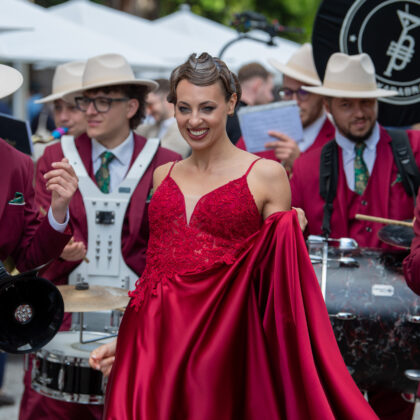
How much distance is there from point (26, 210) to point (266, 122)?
189 cm

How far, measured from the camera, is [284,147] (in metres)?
5.59

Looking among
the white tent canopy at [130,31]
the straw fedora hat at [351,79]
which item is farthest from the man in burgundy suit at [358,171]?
the white tent canopy at [130,31]

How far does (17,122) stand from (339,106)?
2.05 metres

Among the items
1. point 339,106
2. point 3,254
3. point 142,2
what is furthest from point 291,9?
point 3,254

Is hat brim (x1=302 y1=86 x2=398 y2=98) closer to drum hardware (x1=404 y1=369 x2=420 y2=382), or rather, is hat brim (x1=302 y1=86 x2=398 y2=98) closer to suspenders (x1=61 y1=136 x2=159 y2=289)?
suspenders (x1=61 y1=136 x2=159 y2=289)

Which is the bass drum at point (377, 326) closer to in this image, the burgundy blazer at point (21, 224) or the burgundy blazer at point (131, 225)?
the burgundy blazer at point (131, 225)

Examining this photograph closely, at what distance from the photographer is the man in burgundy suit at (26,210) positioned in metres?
4.00

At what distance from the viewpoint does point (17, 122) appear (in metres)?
5.31

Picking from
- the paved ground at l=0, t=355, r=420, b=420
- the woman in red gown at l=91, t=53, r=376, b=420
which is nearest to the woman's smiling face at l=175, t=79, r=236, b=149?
the woman in red gown at l=91, t=53, r=376, b=420

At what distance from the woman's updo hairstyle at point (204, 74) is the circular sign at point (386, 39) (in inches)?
84.9

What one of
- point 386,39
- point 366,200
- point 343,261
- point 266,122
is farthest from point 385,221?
point 386,39

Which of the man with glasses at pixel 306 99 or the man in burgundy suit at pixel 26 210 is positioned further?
the man with glasses at pixel 306 99

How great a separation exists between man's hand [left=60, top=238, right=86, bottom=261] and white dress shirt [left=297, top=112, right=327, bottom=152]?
2252 mm

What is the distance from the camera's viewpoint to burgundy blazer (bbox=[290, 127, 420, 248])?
5.07 m
